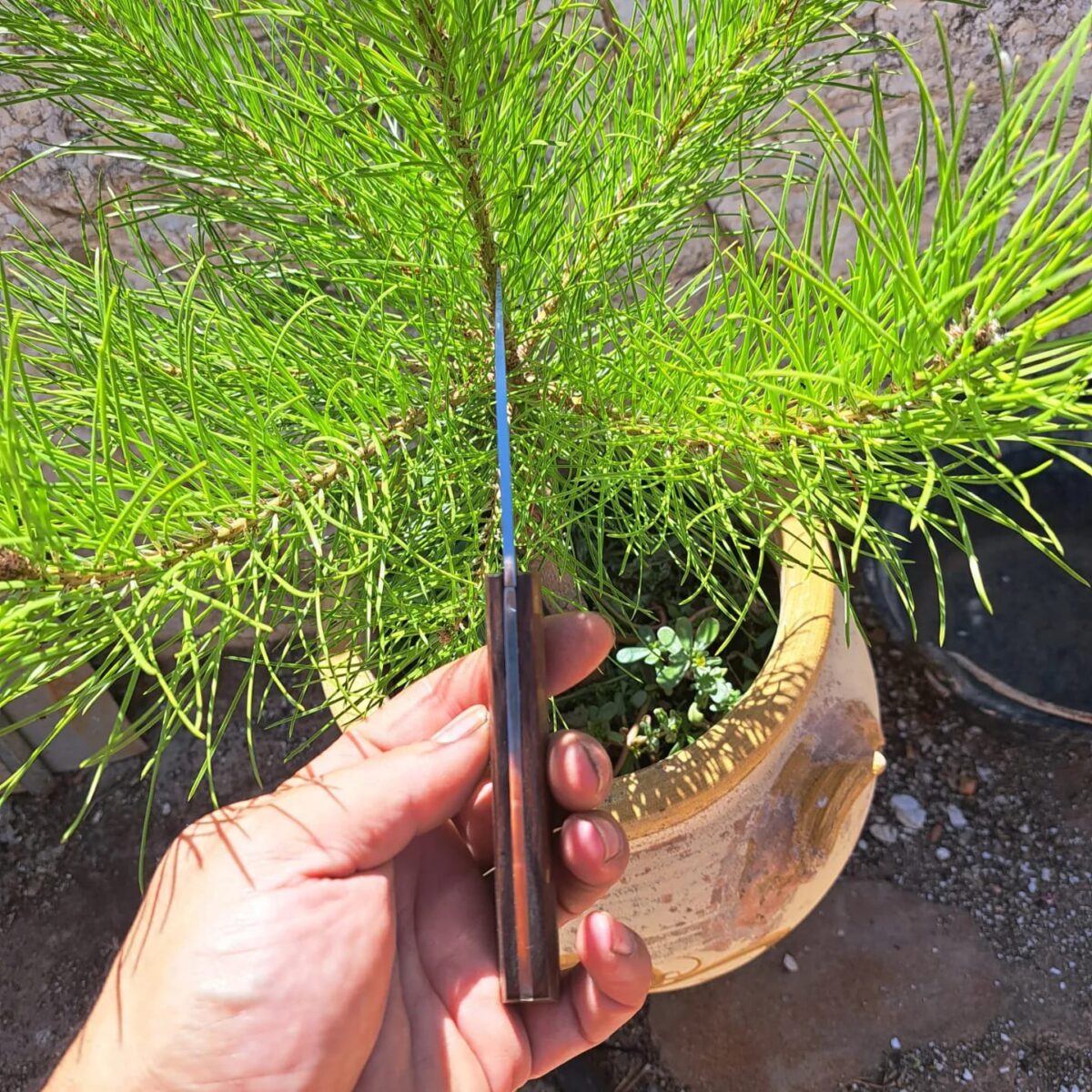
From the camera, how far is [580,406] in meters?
0.44

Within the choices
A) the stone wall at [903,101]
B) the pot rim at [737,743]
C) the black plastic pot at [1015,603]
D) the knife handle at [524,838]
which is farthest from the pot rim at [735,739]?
the stone wall at [903,101]

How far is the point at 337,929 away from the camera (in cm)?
44

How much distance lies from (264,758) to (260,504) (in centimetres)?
71

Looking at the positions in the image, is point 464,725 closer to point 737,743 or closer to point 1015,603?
point 737,743

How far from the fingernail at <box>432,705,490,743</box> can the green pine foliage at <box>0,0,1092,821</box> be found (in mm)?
51

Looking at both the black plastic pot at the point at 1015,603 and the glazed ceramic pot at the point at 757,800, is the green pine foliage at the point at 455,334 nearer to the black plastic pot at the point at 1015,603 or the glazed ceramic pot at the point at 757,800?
the glazed ceramic pot at the point at 757,800

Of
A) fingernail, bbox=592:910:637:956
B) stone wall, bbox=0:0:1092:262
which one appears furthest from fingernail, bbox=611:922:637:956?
stone wall, bbox=0:0:1092:262

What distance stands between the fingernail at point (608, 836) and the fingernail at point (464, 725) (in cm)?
8

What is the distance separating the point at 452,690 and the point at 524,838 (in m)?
0.12

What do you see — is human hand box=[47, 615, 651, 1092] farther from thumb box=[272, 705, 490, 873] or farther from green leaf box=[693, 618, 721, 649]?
green leaf box=[693, 618, 721, 649]

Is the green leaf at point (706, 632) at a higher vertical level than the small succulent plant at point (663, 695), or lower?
higher

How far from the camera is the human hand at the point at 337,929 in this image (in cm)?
43

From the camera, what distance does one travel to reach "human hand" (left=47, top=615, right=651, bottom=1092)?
1.40 ft

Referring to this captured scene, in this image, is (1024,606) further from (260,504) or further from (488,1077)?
(260,504)
